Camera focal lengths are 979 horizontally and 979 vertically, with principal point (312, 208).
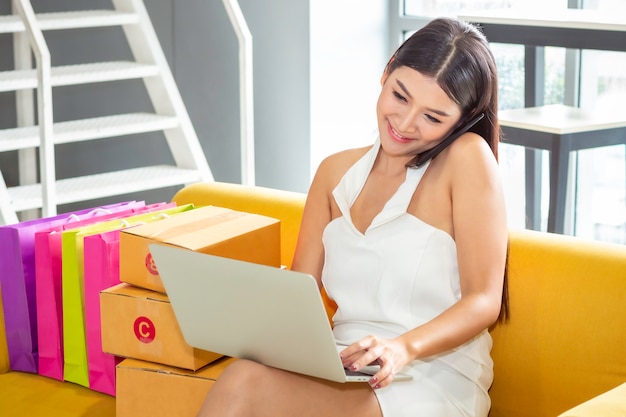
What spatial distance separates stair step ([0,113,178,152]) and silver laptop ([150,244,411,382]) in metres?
1.73

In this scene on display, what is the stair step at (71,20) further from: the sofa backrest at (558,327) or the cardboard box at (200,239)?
the sofa backrest at (558,327)

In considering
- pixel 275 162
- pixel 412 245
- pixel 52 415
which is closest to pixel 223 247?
pixel 412 245

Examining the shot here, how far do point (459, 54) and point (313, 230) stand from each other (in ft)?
1.55

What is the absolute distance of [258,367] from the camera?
1682 millimetres

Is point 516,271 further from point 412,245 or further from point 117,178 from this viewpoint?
point 117,178

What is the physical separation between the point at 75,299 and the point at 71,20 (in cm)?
166

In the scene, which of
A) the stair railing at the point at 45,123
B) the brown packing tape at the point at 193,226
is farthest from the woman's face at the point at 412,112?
the stair railing at the point at 45,123

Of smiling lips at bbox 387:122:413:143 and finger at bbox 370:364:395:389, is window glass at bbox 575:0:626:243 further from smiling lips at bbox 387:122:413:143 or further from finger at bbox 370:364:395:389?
finger at bbox 370:364:395:389

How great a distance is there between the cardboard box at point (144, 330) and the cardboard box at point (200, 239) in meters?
0.04

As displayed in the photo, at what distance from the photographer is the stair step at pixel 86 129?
3266mm

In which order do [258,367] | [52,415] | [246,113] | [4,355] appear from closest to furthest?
[258,367]
[52,415]
[4,355]
[246,113]

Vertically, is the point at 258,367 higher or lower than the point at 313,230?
lower

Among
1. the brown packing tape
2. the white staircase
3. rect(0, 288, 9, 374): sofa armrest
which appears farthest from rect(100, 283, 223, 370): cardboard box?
the white staircase

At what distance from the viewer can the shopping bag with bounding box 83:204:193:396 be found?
2.06 metres
